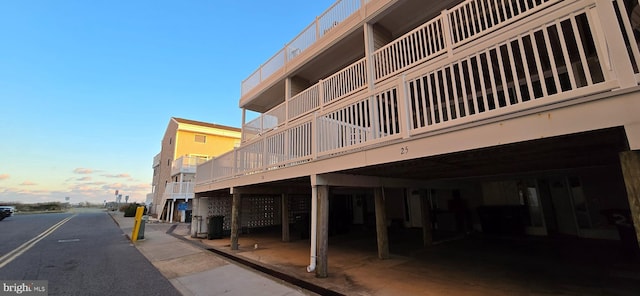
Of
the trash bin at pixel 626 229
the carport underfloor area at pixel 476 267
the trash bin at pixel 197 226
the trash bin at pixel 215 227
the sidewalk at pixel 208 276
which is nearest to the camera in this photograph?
the carport underfloor area at pixel 476 267

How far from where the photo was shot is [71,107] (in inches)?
761

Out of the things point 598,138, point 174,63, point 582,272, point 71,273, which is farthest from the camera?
point 174,63

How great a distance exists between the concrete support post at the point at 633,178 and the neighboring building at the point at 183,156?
2201cm

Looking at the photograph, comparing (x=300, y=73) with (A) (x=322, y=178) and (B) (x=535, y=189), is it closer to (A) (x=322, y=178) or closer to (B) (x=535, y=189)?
(A) (x=322, y=178)

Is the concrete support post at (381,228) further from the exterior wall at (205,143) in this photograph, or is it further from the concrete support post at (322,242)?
the exterior wall at (205,143)

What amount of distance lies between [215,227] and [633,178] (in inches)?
452

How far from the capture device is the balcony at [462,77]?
226 cm

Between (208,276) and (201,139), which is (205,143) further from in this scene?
(208,276)

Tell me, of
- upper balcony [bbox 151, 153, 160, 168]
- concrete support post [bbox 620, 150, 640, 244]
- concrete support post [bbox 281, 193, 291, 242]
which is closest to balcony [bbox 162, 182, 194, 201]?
concrete support post [bbox 281, 193, 291, 242]

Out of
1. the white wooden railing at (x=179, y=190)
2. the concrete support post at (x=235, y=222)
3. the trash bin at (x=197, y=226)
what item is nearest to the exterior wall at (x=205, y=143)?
the white wooden railing at (x=179, y=190)

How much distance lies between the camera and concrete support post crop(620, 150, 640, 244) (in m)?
2.01

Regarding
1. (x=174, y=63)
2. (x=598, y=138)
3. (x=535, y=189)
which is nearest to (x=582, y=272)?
(x=598, y=138)

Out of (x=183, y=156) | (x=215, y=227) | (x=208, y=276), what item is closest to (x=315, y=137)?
(x=208, y=276)

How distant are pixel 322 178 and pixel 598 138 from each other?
3.90 m
